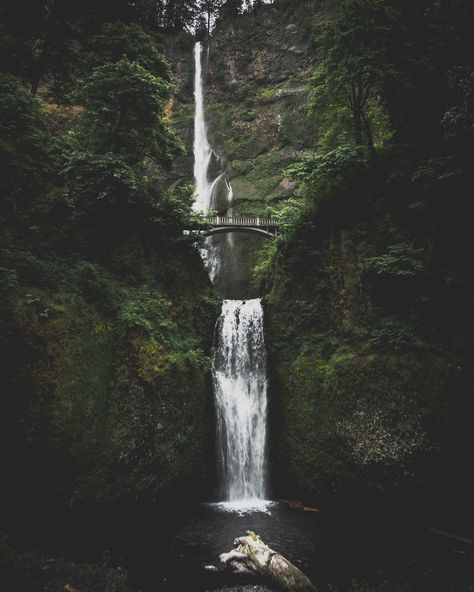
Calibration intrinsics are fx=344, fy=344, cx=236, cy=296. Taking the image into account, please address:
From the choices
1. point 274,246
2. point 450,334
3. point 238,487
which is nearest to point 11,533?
point 238,487

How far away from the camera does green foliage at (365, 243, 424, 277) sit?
9.58 m

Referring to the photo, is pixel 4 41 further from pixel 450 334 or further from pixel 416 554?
pixel 416 554

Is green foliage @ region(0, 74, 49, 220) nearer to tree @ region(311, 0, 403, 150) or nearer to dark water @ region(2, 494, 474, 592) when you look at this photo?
dark water @ region(2, 494, 474, 592)

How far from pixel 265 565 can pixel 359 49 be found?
14770 millimetres

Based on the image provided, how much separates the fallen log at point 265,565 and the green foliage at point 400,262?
23.7 feet

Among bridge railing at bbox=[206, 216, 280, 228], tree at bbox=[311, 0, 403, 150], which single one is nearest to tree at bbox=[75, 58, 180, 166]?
tree at bbox=[311, 0, 403, 150]

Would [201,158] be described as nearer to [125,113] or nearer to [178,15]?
[178,15]

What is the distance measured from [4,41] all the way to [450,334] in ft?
53.9

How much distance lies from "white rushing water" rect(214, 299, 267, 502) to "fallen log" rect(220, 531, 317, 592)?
13.0ft

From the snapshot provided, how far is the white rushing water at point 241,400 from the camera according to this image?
11297mm

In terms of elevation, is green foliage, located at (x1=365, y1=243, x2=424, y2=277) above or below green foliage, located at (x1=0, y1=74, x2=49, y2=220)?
below

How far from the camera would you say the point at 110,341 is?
9062 mm

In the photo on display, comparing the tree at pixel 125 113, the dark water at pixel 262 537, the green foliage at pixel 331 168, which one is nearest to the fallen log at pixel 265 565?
the dark water at pixel 262 537

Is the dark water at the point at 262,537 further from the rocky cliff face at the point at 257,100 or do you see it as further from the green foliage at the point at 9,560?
the rocky cliff face at the point at 257,100
